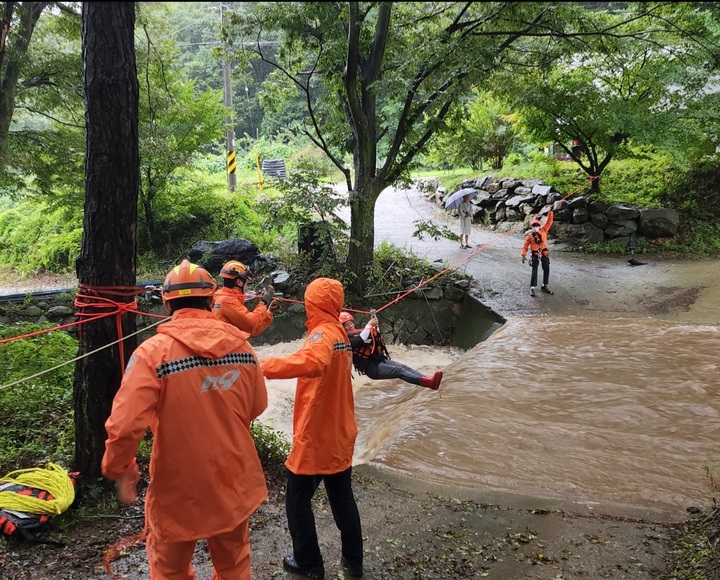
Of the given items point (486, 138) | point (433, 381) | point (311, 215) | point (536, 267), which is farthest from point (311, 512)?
point (486, 138)

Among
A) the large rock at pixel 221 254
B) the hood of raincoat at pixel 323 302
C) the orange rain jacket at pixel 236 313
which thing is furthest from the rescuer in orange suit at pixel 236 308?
the large rock at pixel 221 254

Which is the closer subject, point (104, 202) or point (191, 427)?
A: point (191, 427)

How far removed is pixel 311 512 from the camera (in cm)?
316

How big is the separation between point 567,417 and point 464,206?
7.85 m

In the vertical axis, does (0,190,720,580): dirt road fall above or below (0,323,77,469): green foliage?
below

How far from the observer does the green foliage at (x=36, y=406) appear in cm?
415

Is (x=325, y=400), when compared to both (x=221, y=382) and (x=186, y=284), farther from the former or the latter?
(x=186, y=284)

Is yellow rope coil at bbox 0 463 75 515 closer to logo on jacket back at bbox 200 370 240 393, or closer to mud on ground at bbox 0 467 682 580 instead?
mud on ground at bbox 0 467 682 580

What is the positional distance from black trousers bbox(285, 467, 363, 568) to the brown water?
190 cm

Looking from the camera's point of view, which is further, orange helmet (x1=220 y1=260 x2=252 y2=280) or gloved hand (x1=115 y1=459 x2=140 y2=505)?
orange helmet (x1=220 y1=260 x2=252 y2=280)

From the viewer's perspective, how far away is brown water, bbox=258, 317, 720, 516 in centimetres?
472

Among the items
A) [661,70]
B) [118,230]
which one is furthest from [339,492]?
[661,70]

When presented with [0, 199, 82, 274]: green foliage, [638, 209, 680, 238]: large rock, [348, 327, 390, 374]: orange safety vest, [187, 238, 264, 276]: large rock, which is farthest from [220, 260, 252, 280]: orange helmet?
[638, 209, 680, 238]: large rock

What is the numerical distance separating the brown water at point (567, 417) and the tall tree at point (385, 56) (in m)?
3.75
